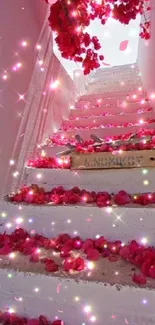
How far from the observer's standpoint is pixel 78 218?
1.92 m

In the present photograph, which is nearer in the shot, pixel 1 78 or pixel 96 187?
pixel 96 187

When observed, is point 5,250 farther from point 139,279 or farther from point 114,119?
point 114,119

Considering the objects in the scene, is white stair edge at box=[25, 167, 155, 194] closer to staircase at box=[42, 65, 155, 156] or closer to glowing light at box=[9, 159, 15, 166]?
glowing light at box=[9, 159, 15, 166]

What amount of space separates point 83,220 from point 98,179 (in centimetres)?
42

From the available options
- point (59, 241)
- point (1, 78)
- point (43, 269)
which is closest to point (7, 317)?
point (43, 269)

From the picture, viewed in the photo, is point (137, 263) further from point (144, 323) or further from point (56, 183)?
point (56, 183)

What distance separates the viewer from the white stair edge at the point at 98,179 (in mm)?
2100

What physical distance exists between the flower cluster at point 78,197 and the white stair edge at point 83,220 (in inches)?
2.8

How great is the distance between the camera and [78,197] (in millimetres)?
2014

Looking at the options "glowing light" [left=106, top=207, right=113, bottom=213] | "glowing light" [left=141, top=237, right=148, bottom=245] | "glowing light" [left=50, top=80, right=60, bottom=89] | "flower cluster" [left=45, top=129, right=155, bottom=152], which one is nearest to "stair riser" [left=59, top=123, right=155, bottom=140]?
"flower cluster" [left=45, top=129, right=155, bottom=152]

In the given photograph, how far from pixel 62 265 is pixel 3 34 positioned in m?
2.05

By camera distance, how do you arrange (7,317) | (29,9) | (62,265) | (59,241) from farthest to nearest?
(29,9)
(59,241)
(62,265)
(7,317)

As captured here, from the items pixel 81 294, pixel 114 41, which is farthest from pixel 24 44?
pixel 114 41

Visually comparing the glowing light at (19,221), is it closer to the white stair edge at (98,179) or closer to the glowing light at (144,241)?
the white stair edge at (98,179)
